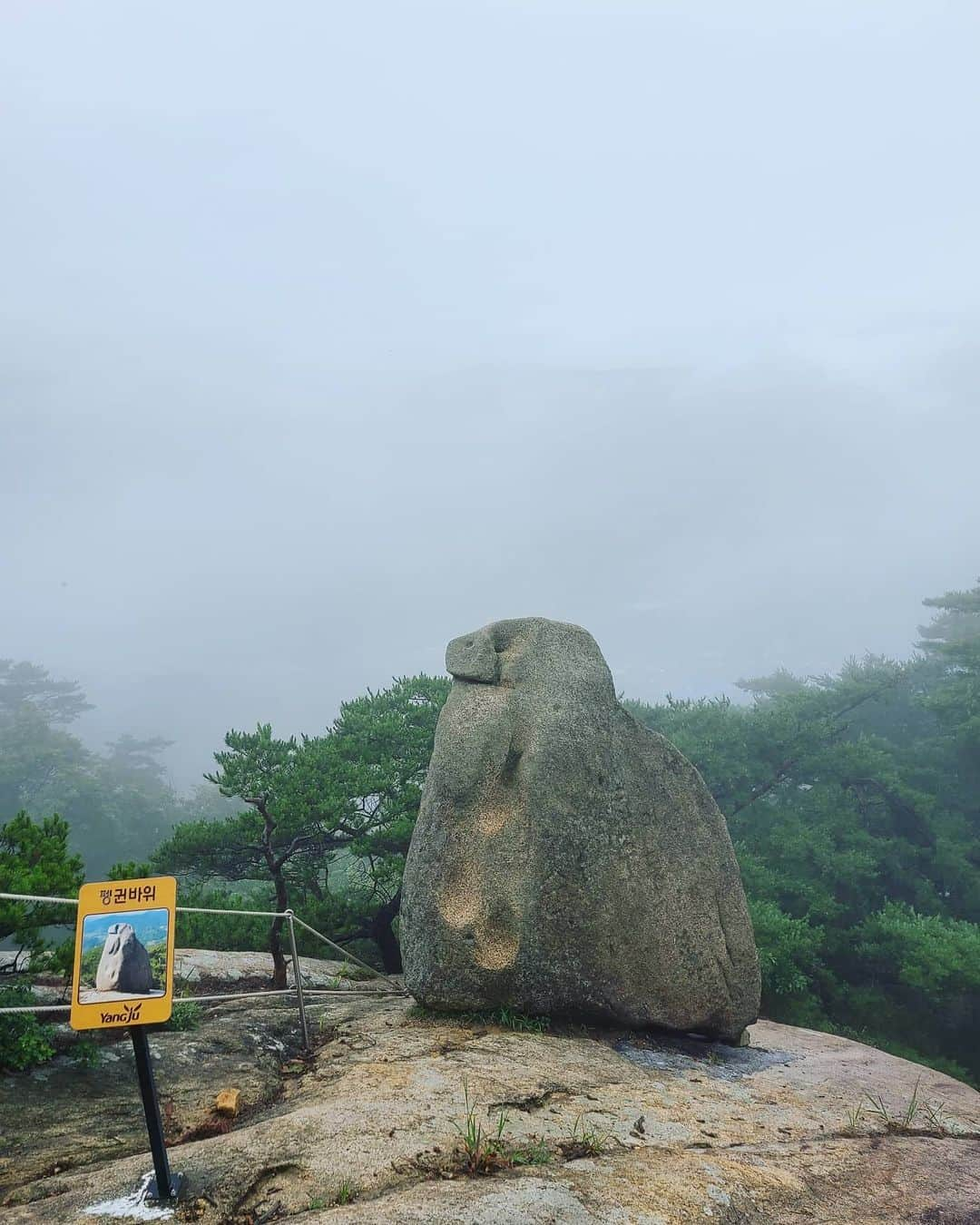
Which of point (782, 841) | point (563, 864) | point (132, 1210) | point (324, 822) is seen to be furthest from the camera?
point (782, 841)

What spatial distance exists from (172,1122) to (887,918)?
14.2m

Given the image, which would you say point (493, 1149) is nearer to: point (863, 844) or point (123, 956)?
point (123, 956)

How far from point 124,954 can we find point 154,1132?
766 mm

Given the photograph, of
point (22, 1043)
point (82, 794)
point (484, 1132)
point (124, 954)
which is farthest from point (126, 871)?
point (82, 794)

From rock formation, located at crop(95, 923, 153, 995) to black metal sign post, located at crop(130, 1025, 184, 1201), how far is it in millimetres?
184

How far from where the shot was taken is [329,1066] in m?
5.86

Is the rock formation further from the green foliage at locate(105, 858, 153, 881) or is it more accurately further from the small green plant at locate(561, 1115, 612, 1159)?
the green foliage at locate(105, 858, 153, 881)

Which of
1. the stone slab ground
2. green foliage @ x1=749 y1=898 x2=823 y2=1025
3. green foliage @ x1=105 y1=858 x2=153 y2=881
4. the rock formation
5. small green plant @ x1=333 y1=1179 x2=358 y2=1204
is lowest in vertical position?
green foliage @ x1=749 y1=898 x2=823 y2=1025

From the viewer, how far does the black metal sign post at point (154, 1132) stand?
140 inches

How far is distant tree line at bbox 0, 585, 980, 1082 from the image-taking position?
1150 cm

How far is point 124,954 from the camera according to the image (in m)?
3.71

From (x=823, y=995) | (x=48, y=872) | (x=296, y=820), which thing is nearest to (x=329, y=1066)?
(x=48, y=872)

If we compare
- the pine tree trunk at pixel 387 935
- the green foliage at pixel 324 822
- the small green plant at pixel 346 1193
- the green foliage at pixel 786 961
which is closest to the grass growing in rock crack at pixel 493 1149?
the small green plant at pixel 346 1193

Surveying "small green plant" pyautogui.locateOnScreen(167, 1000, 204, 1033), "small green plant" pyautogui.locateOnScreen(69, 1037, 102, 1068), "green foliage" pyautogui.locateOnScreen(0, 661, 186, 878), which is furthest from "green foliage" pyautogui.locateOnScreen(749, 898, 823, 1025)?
"green foliage" pyautogui.locateOnScreen(0, 661, 186, 878)
